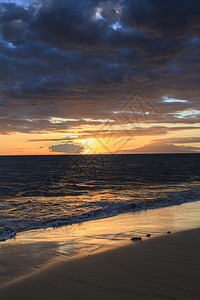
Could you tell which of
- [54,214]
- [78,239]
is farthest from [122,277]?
[54,214]

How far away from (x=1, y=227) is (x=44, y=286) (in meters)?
5.79

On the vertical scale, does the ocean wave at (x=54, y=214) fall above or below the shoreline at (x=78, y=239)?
below

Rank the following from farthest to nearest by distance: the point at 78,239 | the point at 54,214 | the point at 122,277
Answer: the point at 54,214 → the point at 78,239 → the point at 122,277

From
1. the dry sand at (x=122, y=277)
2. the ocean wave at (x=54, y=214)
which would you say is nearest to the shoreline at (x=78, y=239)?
the dry sand at (x=122, y=277)

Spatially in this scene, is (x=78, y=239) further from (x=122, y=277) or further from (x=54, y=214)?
(x=54, y=214)

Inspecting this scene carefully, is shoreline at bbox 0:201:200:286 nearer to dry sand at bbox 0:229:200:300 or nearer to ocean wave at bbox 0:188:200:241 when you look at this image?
dry sand at bbox 0:229:200:300

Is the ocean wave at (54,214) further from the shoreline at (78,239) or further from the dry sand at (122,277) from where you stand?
the dry sand at (122,277)

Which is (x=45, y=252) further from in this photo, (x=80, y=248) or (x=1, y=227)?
(x=1, y=227)

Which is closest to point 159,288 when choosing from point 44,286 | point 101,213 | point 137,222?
point 44,286

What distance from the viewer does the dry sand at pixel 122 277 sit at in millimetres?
3863

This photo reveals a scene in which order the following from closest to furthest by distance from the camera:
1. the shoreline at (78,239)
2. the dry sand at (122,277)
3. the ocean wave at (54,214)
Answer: the dry sand at (122,277) < the shoreline at (78,239) < the ocean wave at (54,214)

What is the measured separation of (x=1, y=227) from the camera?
30.3ft

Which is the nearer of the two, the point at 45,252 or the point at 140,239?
the point at 45,252

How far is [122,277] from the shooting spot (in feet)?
14.6
